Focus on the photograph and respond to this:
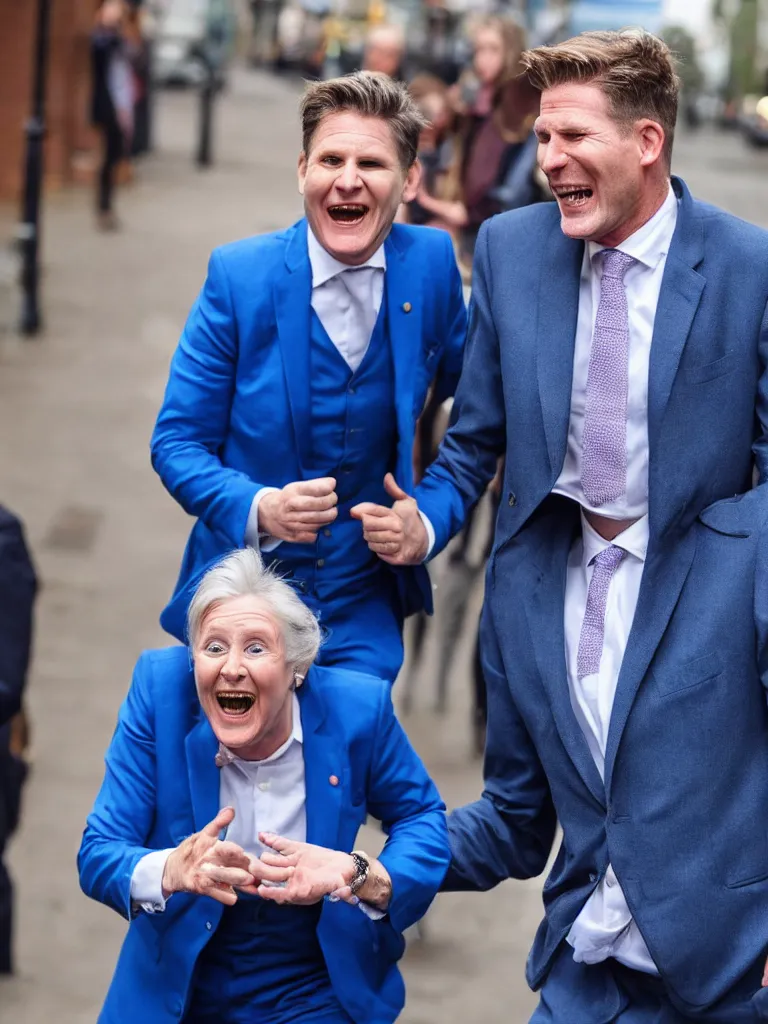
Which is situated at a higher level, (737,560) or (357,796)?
(737,560)

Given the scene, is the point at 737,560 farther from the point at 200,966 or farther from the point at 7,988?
the point at 7,988

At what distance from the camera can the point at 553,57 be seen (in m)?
3.68

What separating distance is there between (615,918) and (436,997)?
237cm

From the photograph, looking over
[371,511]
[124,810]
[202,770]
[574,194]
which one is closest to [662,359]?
[574,194]

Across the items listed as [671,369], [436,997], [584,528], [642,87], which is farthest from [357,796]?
[436,997]

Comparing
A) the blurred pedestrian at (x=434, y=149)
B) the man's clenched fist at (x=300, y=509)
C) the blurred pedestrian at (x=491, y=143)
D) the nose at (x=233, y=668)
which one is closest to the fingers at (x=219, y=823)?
the nose at (x=233, y=668)

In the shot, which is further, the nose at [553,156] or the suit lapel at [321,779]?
the suit lapel at [321,779]

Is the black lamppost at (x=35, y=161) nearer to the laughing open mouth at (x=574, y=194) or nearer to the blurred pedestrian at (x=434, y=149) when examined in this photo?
the blurred pedestrian at (x=434, y=149)

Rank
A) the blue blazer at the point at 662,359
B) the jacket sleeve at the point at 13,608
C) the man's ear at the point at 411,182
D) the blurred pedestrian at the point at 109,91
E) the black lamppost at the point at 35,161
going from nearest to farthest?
the blue blazer at the point at 662,359
the man's ear at the point at 411,182
the jacket sleeve at the point at 13,608
the black lamppost at the point at 35,161
the blurred pedestrian at the point at 109,91

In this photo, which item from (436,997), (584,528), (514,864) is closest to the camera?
(584,528)

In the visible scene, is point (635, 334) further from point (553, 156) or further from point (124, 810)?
point (124, 810)

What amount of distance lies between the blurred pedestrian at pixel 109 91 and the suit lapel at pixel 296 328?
13140 mm

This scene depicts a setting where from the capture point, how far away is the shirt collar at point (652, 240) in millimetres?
3756

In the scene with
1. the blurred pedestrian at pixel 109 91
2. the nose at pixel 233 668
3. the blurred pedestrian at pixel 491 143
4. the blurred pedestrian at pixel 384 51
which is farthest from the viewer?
the blurred pedestrian at pixel 109 91
